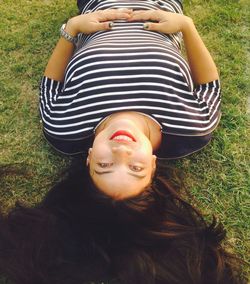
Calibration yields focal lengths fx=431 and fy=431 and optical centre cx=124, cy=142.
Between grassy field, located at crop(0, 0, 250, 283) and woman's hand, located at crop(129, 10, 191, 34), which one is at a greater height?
woman's hand, located at crop(129, 10, 191, 34)

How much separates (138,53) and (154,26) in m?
0.28

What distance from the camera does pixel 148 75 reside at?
100 inches

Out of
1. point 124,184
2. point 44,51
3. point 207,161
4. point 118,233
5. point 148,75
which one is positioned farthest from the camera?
point 44,51

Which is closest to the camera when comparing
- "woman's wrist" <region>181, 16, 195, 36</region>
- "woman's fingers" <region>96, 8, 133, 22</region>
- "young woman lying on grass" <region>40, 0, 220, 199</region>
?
"young woman lying on grass" <region>40, 0, 220, 199</region>

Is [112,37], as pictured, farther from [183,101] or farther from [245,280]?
[245,280]

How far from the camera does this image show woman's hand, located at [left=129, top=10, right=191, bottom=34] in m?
2.73

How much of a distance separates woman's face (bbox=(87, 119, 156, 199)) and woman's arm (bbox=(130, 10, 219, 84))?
0.89 meters

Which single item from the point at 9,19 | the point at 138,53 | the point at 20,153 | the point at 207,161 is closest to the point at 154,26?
the point at 138,53

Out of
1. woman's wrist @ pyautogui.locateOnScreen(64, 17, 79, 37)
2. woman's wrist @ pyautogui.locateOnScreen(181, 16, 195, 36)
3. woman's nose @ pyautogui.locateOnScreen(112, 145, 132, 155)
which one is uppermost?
woman's wrist @ pyautogui.locateOnScreen(181, 16, 195, 36)

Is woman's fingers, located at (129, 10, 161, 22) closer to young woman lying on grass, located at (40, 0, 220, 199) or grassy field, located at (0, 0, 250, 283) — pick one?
young woman lying on grass, located at (40, 0, 220, 199)

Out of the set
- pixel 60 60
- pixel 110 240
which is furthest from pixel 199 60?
pixel 110 240

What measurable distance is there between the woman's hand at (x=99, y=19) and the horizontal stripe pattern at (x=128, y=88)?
0.05 m

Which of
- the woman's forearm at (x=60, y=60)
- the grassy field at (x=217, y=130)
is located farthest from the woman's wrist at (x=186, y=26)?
the woman's forearm at (x=60, y=60)

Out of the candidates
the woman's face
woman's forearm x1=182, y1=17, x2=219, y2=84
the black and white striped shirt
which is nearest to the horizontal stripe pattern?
the black and white striped shirt
